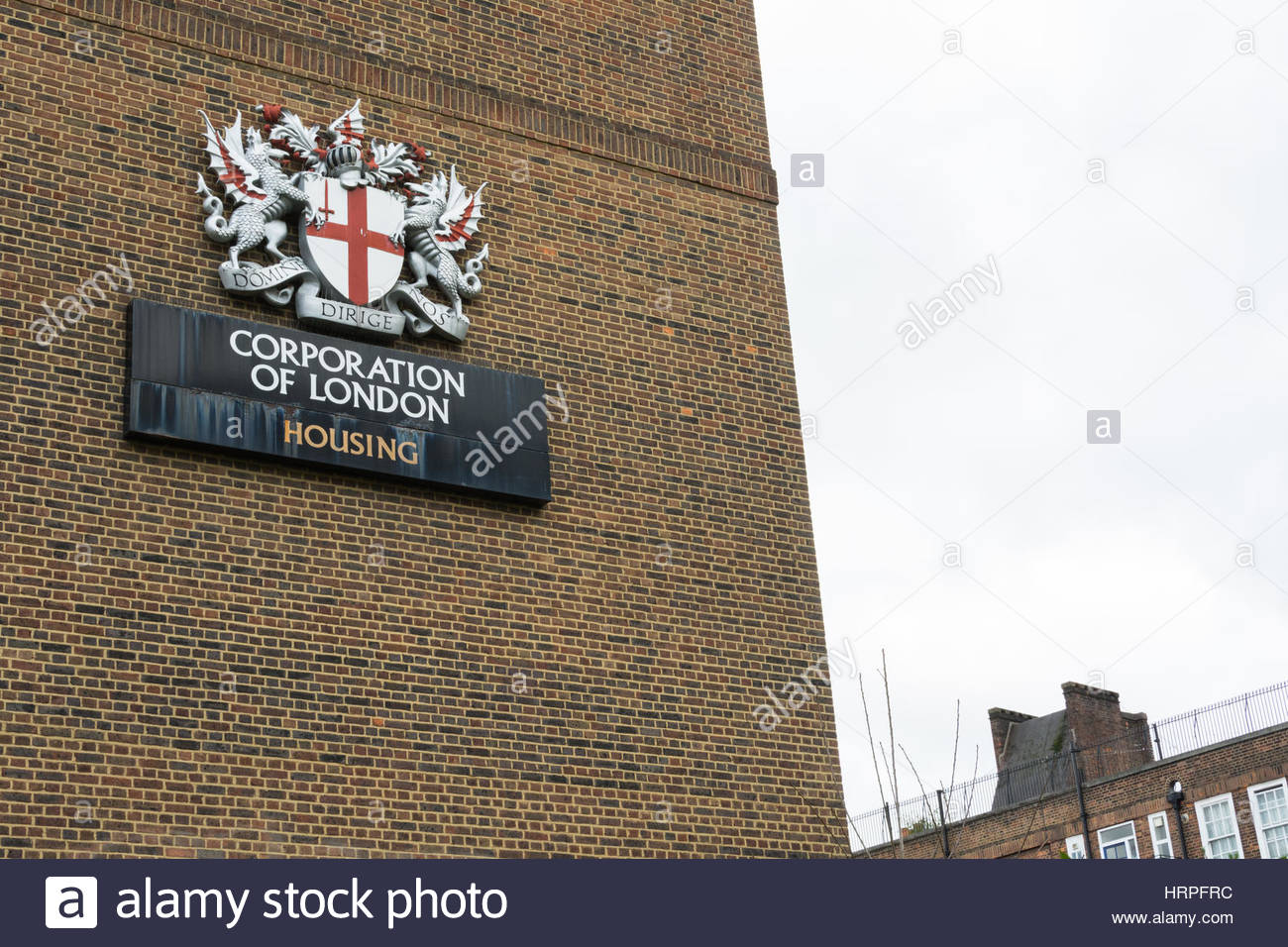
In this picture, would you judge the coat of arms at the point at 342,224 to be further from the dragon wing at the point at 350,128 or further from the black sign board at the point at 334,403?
the black sign board at the point at 334,403

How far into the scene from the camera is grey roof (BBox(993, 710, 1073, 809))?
4304 cm

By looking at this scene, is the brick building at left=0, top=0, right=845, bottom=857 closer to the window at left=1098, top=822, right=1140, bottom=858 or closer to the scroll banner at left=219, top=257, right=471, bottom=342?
the scroll banner at left=219, top=257, right=471, bottom=342

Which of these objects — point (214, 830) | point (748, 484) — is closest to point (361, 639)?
point (214, 830)

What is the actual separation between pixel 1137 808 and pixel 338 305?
3001 centimetres

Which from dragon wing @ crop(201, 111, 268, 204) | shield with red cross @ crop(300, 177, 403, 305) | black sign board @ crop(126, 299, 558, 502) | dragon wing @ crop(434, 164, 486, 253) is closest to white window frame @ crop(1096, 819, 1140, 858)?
black sign board @ crop(126, 299, 558, 502)

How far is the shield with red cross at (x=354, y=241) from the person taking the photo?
13.9 meters

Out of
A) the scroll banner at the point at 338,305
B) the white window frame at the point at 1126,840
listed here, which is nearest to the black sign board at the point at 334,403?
the scroll banner at the point at 338,305

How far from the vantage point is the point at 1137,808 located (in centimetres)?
3881

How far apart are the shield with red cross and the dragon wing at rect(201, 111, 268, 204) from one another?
0.46 metres

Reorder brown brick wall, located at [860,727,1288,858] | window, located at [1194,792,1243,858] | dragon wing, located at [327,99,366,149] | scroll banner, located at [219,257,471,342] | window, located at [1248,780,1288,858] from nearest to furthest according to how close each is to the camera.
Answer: scroll banner, located at [219,257,471,342]
dragon wing, located at [327,99,366,149]
window, located at [1248,780,1288,858]
brown brick wall, located at [860,727,1288,858]
window, located at [1194,792,1243,858]

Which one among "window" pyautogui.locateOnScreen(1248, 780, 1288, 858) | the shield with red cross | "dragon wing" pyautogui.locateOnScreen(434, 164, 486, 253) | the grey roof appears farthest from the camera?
the grey roof

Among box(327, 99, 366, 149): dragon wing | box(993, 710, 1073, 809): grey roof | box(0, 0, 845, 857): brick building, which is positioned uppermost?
box(993, 710, 1073, 809): grey roof

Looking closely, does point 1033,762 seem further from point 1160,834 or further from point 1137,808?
point 1160,834

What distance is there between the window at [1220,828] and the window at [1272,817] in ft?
2.02
